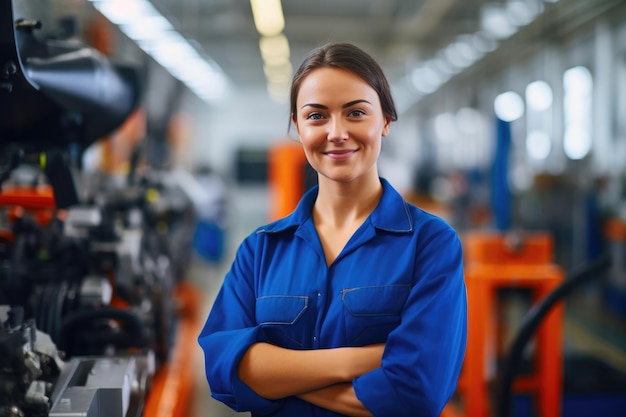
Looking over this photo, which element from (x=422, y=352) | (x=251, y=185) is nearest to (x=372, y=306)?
(x=422, y=352)

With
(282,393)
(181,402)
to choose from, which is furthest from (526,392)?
(282,393)

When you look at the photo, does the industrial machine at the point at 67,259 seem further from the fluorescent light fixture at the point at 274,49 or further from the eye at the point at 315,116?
the fluorescent light fixture at the point at 274,49

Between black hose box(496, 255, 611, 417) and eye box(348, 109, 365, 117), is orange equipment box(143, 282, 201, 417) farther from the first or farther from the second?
black hose box(496, 255, 611, 417)

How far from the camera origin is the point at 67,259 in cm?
313

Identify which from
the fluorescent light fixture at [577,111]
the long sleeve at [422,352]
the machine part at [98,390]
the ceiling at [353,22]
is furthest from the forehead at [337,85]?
the fluorescent light fixture at [577,111]

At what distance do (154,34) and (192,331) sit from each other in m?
6.40

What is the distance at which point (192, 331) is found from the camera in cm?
604

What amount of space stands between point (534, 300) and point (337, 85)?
3.18 m

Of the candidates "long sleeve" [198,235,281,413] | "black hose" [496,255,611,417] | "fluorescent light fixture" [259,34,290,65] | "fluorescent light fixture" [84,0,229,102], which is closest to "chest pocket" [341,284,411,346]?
"long sleeve" [198,235,281,413]

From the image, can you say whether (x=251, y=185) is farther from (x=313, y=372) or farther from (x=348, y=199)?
(x=313, y=372)

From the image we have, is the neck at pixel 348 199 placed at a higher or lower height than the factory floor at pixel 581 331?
higher

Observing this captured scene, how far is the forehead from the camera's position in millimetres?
1440

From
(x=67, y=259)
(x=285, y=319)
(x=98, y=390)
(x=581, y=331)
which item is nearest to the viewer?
(x=285, y=319)

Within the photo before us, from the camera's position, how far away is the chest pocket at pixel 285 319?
4.97ft
